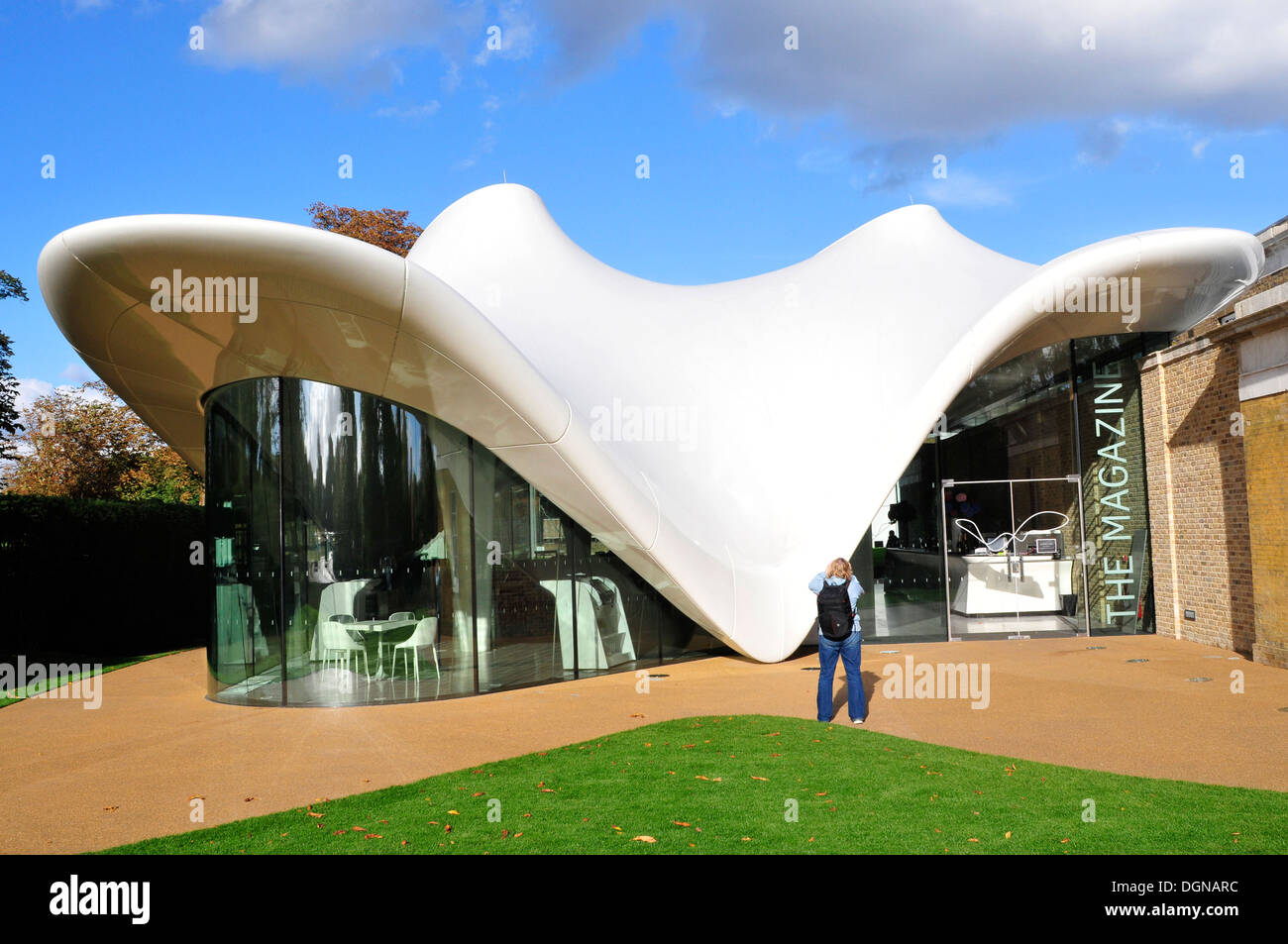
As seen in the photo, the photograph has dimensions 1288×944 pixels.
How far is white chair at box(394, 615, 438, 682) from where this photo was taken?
34.6ft

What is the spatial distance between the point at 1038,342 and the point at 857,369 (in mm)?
2821

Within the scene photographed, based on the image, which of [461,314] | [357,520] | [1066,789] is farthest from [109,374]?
[1066,789]

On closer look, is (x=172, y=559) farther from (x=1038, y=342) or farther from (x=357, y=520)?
(x=1038, y=342)

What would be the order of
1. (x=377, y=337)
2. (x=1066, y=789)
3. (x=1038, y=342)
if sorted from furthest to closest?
1. (x=1038, y=342)
2. (x=377, y=337)
3. (x=1066, y=789)

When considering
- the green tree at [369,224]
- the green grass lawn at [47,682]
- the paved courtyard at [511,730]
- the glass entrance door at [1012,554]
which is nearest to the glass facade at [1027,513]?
the glass entrance door at [1012,554]

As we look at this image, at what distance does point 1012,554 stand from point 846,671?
301 inches

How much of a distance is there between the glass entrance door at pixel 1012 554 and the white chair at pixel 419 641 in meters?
8.27

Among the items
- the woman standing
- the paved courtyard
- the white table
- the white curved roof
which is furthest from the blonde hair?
the white table

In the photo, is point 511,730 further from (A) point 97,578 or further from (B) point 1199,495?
(A) point 97,578

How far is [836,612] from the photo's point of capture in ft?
27.8

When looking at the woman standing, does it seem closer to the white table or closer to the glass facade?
the white table

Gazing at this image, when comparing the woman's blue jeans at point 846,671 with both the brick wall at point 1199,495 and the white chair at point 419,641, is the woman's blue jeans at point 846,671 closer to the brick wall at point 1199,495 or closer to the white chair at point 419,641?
the white chair at point 419,641

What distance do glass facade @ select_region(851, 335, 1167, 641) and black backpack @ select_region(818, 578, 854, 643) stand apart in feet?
19.9
